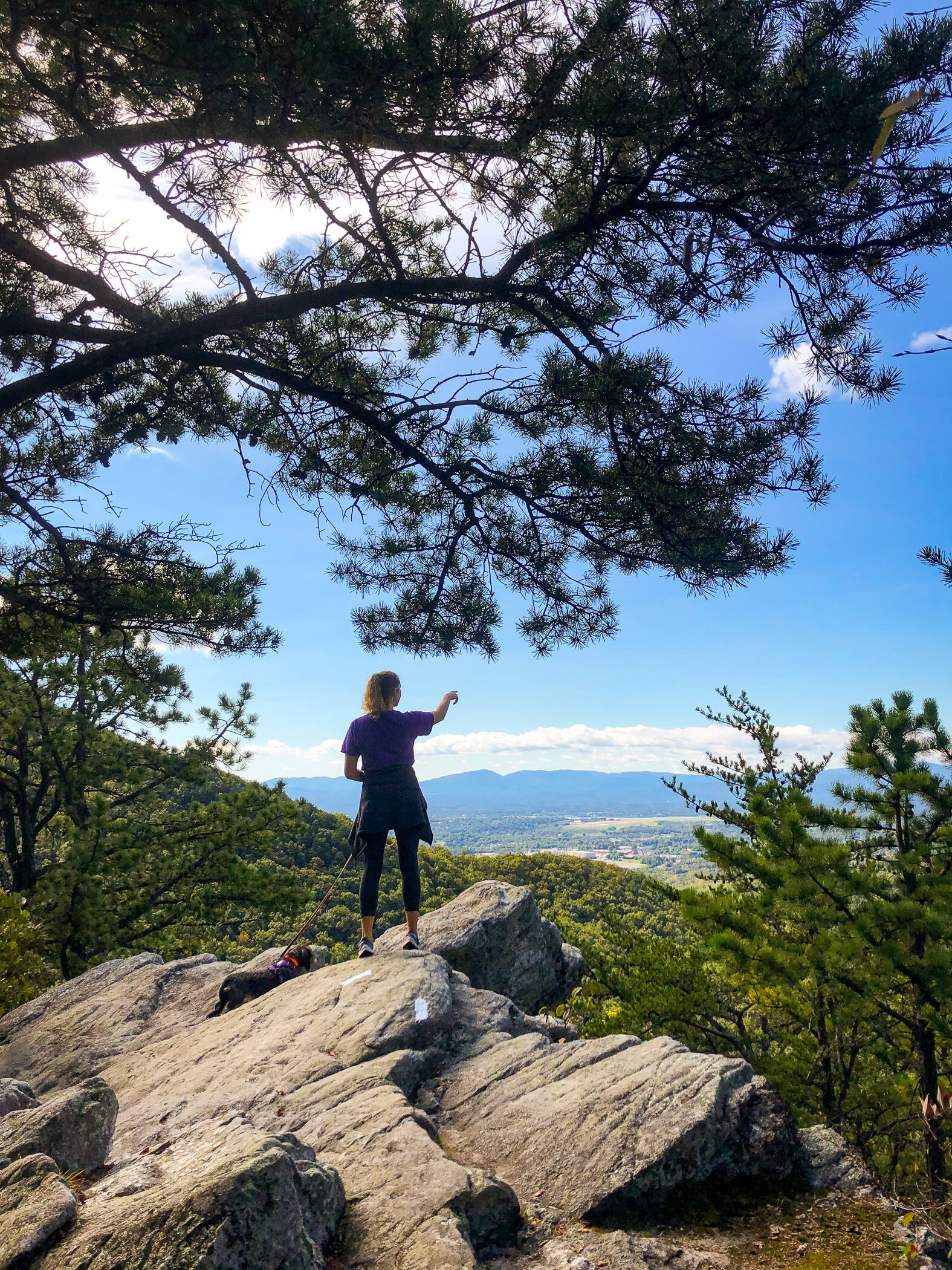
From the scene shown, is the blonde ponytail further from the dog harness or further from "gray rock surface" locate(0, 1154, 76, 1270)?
"gray rock surface" locate(0, 1154, 76, 1270)

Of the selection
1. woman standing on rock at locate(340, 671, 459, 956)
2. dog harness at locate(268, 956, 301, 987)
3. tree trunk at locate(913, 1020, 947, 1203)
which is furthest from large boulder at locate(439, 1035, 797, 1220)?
dog harness at locate(268, 956, 301, 987)

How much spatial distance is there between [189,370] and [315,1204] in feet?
21.2

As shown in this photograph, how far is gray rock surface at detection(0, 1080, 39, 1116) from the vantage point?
371 centimetres

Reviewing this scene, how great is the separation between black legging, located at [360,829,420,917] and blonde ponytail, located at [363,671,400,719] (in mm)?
1007

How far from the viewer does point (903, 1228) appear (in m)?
2.83

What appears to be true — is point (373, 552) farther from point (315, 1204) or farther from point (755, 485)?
point (315, 1204)

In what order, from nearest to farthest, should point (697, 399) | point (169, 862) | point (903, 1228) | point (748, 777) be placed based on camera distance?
point (903, 1228), point (697, 399), point (748, 777), point (169, 862)

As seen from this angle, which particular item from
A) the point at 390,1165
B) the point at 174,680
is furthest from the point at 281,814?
the point at 390,1165

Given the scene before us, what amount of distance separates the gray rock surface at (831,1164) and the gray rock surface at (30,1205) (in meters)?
3.27

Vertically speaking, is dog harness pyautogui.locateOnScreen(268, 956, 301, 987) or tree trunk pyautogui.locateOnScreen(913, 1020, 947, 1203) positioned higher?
dog harness pyautogui.locateOnScreen(268, 956, 301, 987)

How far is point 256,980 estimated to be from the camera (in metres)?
6.49

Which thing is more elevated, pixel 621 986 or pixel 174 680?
pixel 174 680

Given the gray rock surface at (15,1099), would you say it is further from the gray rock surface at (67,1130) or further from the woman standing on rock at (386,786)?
the woman standing on rock at (386,786)

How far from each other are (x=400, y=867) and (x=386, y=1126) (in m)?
2.31
